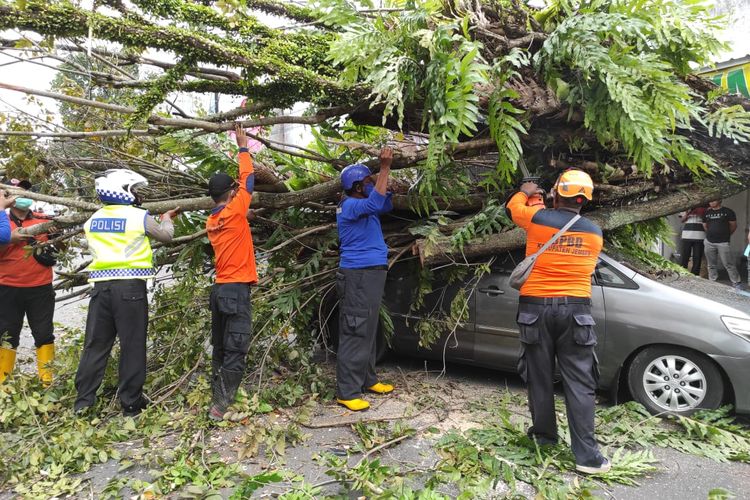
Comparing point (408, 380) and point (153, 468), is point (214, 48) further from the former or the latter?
point (408, 380)

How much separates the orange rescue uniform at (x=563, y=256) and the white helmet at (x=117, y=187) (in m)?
3.20

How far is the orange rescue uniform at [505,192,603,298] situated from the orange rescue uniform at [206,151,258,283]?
225 cm

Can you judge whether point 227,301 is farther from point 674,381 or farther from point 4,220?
point 674,381

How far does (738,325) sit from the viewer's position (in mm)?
3801

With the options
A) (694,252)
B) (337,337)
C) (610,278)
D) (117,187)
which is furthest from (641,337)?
(694,252)

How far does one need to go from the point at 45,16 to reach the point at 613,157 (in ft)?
14.8

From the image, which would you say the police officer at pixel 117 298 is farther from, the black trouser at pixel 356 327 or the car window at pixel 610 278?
the car window at pixel 610 278

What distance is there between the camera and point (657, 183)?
15.1 feet

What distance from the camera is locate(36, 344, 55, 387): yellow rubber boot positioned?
4688 mm

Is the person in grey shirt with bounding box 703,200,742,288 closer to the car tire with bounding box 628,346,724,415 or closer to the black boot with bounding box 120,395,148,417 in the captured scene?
the car tire with bounding box 628,346,724,415

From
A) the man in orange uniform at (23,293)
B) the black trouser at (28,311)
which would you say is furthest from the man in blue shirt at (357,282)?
the black trouser at (28,311)

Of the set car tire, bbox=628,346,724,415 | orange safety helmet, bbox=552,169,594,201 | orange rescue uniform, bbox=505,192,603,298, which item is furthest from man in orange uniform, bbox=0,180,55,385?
car tire, bbox=628,346,724,415

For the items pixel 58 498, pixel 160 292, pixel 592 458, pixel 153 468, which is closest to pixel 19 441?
pixel 58 498

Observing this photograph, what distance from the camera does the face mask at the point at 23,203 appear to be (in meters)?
4.76
